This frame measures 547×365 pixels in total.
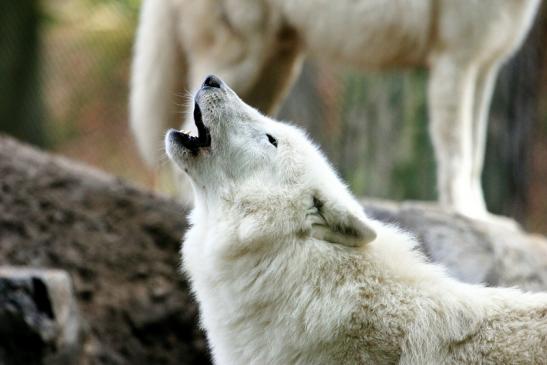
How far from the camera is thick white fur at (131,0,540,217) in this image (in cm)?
672

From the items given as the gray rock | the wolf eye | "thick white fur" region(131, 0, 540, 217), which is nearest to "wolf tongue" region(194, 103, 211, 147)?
the wolf eye

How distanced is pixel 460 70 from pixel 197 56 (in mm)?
2096

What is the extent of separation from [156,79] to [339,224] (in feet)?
14.2

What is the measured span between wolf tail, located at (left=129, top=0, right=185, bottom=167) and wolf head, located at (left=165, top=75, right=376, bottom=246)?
12.1 ft

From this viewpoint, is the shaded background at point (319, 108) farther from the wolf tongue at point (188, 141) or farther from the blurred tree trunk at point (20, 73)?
the wolf tongue at point (188, 141)

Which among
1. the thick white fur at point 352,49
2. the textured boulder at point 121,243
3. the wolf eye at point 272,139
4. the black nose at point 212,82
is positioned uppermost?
the thick white fur at point 352,49

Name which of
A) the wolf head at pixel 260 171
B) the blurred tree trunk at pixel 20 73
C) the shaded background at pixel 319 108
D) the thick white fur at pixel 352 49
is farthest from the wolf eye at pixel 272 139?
the blurred tree trunk at pixel 20 73

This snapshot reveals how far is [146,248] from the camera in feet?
20.6

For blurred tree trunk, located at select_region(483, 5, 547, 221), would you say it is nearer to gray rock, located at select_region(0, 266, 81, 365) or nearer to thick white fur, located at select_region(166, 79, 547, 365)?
gray rock, located at select_region(0, 266, 81, 365)

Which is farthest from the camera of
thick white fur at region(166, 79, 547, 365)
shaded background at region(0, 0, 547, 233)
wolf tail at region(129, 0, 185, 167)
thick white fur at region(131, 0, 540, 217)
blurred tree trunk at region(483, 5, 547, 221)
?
shaded background at region(0, 0, 547, 233)

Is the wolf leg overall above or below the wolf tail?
below

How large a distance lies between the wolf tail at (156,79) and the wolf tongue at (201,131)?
11.9 ft

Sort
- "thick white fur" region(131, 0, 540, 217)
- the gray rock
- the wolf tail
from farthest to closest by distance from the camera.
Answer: the wolf tail → "thick white fur" region(131, 0, 540, 217) → the gray rock

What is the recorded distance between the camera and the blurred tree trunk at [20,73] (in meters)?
11.9
